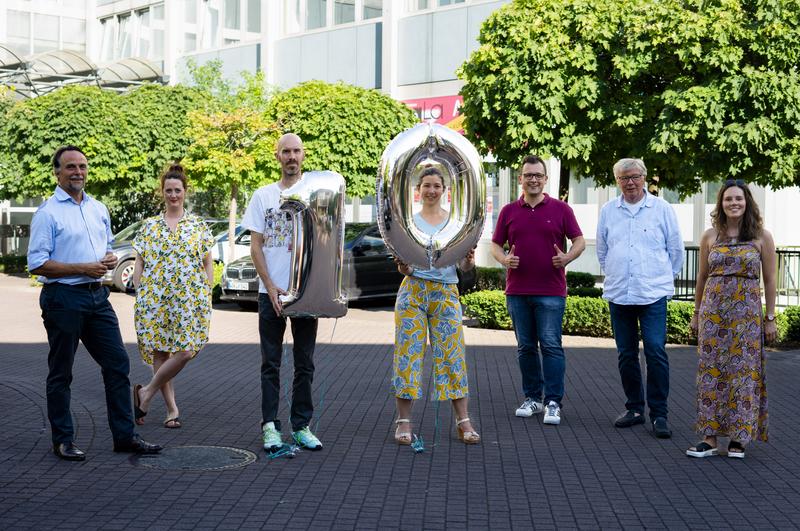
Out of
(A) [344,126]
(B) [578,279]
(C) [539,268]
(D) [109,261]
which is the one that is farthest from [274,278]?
(A) [344,126]

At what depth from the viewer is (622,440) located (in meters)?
7.95

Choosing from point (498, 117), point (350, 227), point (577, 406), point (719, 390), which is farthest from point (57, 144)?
point (719, 390)

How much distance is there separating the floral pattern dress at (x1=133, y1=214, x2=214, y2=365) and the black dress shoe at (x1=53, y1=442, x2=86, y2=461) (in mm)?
1243

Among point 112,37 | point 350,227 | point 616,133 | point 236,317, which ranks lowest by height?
point 236,317

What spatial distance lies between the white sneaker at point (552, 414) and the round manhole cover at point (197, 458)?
2407mm

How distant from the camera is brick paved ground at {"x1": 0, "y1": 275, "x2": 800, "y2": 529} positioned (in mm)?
5762

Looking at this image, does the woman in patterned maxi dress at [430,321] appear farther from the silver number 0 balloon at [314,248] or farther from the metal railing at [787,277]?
the metal railing at [787,277]

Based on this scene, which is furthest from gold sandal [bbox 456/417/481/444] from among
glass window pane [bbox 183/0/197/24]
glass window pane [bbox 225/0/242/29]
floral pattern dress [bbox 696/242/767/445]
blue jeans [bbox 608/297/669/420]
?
glass window pane [bbox 183/0/197/24]

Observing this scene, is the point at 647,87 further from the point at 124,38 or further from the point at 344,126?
the point at 124,38

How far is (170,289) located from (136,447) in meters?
1.32

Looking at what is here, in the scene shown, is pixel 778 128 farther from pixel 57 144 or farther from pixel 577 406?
pixel 57 144

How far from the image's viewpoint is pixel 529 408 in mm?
8828

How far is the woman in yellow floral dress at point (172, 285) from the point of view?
26.5 ft

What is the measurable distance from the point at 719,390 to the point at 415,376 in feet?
6.71
